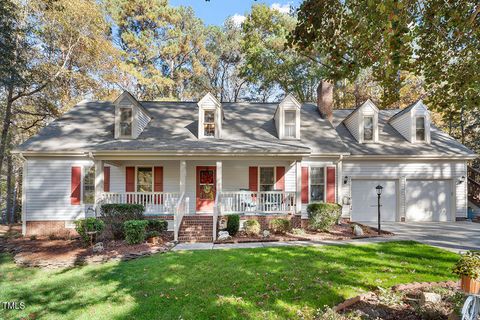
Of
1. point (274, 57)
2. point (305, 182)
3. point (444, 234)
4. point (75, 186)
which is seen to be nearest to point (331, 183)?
point (305, 182)

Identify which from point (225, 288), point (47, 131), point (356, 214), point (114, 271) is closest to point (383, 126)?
point (356, 214)

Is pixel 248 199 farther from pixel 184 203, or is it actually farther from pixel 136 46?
pixel 136 46

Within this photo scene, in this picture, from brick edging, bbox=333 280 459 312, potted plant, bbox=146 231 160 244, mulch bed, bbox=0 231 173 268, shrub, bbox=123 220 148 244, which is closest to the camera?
brick edging, bbox=333 280 459 312

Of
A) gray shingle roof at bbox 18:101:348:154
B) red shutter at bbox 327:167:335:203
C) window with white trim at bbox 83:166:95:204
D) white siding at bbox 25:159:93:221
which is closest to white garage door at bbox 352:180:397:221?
red shutter at bbox 327:167:335:203

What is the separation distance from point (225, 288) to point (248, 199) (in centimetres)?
629

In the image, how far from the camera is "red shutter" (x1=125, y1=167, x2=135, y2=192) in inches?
502

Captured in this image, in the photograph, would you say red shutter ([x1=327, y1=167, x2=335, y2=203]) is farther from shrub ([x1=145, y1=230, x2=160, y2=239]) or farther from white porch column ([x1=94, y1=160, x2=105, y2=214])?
white porch column ([x1=94, y1=160, x2=105, y2=214])

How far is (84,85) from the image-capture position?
20031mm

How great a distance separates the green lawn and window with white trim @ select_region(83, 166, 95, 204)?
4504 millimetres

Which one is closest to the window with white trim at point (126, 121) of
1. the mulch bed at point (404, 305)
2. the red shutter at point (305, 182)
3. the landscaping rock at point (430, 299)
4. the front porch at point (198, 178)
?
the front porch at point (198, 178)

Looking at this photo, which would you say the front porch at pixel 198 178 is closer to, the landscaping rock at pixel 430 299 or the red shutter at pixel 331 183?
the red shutter at pixel 331 183

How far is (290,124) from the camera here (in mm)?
13750

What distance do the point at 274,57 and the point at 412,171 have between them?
50.7 feet

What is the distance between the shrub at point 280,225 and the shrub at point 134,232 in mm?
4742
